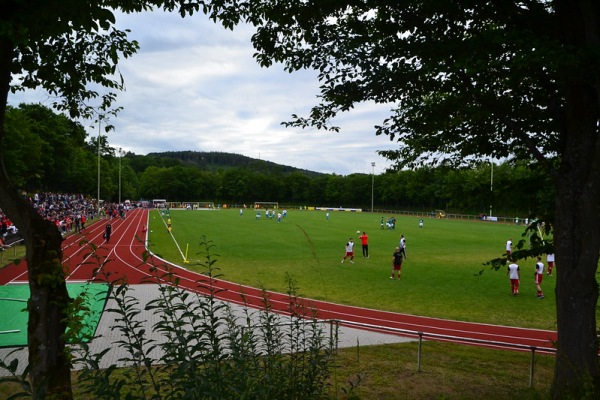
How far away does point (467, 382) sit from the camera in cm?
915

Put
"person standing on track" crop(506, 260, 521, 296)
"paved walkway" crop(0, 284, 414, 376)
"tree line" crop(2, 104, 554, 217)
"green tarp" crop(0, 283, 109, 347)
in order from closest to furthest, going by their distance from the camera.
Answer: "tree line" crop(2, 104, 554, 217) < "paved walkway" crop(0, 284, 414, 376) < "green tarp" crop(0, 283, 109, 347) < "person standing on track" crop(506, 260, 521, 296)

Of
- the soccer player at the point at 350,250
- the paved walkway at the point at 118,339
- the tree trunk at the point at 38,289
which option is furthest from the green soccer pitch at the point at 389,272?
the tree trunk at the point at 38,289

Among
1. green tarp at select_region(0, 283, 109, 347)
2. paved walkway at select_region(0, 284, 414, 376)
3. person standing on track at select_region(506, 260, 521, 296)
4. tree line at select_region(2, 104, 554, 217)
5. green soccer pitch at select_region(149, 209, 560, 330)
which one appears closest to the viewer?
tree line at select_region(2, 104, 554, 217)

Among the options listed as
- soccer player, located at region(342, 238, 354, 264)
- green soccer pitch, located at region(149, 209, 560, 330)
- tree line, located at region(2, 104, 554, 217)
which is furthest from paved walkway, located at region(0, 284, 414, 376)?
soccer player, located at region(342, 238, 354, 264)

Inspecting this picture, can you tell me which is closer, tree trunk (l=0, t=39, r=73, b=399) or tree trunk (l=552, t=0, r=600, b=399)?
tree trunk (l=0, t=39, r=73, b=399)

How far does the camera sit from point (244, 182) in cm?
14150

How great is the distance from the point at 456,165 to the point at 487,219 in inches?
2919

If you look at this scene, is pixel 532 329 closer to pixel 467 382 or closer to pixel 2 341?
pixel 467 382

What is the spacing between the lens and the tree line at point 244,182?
9578 mm

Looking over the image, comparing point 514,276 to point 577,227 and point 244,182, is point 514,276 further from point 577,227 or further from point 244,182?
point 244,182

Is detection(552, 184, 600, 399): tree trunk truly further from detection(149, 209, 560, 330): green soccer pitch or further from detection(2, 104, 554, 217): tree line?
detection(149, 209, 560, 330): green soccer pitch

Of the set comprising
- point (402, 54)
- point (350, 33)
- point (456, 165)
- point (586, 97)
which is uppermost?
point (350, 33)

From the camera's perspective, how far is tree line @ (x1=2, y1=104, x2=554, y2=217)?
9.58 m

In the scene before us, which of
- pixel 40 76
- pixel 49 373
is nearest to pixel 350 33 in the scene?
pixel 40 76
